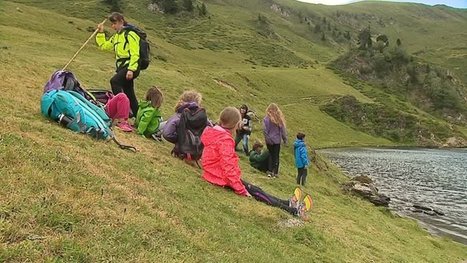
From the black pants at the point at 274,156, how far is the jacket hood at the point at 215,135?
879 cm

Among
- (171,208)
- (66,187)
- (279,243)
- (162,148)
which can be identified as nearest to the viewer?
(66,187)

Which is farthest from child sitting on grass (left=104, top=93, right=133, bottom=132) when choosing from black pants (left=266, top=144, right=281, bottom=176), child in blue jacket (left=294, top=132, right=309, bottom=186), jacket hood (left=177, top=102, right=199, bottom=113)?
child in blue jacket (left=294, top=132, right=309, bottom=186)

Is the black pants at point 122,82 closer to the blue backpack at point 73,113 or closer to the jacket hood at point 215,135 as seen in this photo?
the blue backpack at point 73,113

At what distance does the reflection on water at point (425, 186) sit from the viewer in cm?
3123

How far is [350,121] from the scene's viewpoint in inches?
4358

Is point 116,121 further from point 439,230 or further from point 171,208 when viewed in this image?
point 439,230

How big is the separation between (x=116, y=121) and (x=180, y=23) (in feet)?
523

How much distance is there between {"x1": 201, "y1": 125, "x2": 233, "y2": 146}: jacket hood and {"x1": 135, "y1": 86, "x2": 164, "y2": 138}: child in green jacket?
407 cm

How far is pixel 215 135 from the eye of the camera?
13.9 metres

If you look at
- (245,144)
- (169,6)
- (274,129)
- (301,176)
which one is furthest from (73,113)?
(169,6)

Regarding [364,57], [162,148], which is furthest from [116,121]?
[364,57]

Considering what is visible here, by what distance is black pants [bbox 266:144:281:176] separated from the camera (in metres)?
22.6

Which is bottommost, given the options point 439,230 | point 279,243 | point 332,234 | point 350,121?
point 350,121

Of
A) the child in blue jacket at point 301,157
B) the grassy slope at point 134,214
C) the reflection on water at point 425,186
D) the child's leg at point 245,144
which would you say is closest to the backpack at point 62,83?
the grassy slope at point 134,214
